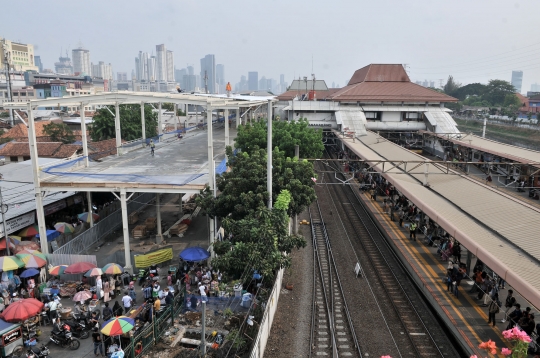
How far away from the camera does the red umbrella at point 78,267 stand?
15672 millimetres

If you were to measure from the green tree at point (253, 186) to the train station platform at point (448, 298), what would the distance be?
209 inches

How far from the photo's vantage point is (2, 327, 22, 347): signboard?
11461mm

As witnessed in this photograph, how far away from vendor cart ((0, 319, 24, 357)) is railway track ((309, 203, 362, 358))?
805 cm

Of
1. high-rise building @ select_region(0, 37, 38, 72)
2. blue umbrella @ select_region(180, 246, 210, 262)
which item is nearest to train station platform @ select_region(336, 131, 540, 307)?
blue umbrella @ select_region(180, 246, 210, 262)

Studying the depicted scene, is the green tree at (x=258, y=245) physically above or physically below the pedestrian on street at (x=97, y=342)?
above

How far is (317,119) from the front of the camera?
5297cm

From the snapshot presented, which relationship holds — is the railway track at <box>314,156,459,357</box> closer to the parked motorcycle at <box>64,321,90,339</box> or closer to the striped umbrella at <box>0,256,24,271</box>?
the parked motorcycle at <box>64,321,90,339</box>

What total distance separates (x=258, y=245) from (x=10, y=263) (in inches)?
360

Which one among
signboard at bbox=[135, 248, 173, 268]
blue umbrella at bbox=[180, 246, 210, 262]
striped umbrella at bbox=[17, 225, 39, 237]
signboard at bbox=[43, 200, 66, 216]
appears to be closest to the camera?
blue umbrella at bbox=[180, 246, 210, 262]

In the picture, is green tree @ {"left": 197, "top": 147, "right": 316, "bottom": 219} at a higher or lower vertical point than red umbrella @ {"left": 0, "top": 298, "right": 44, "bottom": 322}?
higher

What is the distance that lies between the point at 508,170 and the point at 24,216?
92.5ft

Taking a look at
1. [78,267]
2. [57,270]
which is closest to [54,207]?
[57,270]

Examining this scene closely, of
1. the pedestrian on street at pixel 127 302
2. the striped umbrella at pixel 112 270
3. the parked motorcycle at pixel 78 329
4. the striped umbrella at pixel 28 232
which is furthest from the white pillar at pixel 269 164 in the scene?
the striped umbrella at pixel 28 232

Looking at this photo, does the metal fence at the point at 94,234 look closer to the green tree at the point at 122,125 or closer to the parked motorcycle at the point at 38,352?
the parked motorcycle at the point at 38,352
